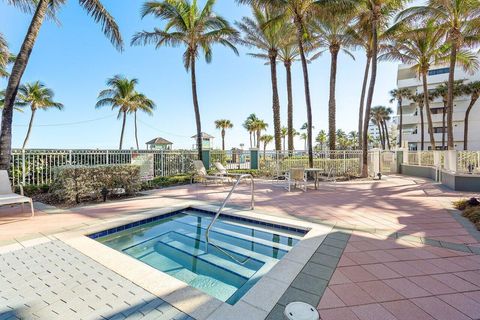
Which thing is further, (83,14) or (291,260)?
(83,14)

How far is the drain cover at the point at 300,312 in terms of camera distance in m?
1.69

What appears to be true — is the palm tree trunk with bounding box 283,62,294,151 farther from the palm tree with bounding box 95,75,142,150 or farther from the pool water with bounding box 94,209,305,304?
the palm tree with bounding box 95,75,142,150

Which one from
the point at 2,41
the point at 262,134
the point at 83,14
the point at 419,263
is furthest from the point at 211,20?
the point at 262,134

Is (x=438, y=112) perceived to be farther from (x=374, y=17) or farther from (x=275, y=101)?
(x=275, y=101)

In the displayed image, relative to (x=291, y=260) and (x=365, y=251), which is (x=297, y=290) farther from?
(x=365, y=251)

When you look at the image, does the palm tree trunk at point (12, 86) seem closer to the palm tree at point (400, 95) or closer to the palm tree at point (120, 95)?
the palm tree at point (120, 95)

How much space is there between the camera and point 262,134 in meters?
50.4

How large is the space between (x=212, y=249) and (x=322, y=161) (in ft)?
35.3

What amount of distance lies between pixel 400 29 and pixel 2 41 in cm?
1818

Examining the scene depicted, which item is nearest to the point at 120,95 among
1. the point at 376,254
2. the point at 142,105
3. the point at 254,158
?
the point at 142,105

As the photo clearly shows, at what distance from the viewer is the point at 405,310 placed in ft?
6.78

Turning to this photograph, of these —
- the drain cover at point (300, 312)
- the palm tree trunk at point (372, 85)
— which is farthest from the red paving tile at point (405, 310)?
the palm tree trunk at point (372, 85)

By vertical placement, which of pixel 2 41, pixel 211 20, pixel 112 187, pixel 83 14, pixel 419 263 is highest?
pixel 211 20

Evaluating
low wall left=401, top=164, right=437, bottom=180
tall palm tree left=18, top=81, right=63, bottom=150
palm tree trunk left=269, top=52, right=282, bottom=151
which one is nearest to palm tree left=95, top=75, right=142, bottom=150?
tall palm tree left=18, top=81, right=63, bottom=150
